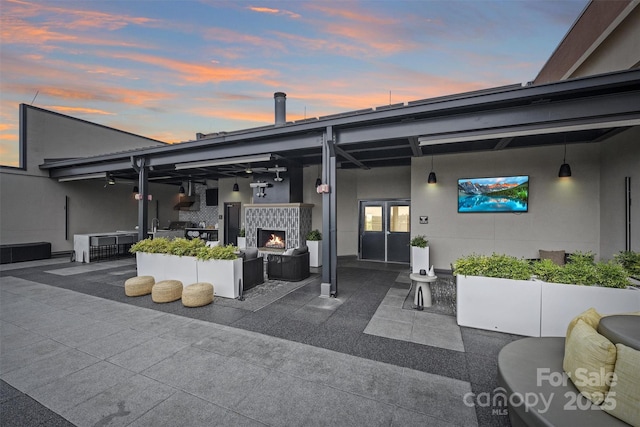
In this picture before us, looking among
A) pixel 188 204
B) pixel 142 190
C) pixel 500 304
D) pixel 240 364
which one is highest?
pixel 142 190

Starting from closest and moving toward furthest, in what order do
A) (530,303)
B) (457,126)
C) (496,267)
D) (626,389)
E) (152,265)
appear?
1. (626,389)
2. (530,303)
3. (496,267)
4. (457,126)
5. (152,265)

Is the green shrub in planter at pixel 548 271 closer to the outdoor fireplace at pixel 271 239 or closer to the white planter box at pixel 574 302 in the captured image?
the white planter box at pixel 574 302

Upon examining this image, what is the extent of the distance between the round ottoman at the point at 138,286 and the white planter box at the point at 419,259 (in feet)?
20.6

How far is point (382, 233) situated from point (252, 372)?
6.91m

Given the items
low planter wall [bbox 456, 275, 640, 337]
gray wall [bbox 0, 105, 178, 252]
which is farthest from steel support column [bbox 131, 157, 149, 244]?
Answer: low planter wall [bbox 456, 275, 640, 337]

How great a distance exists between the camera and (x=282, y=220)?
27.6 ft

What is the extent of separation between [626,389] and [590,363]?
0.22 metres

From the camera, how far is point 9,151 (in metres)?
9.50

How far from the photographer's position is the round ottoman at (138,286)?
4.92 metres

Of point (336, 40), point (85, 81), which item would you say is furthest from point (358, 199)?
point (85, 81)

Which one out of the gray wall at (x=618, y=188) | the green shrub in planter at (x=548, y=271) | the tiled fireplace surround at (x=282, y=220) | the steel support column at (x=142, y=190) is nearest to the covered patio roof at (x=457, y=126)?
the steel support column at (x=142, y=190)

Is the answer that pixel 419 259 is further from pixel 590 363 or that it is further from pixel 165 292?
pixel 165 292

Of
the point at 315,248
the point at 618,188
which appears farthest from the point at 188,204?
the point at 618,188

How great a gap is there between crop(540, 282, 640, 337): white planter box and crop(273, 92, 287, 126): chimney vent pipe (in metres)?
7.00
